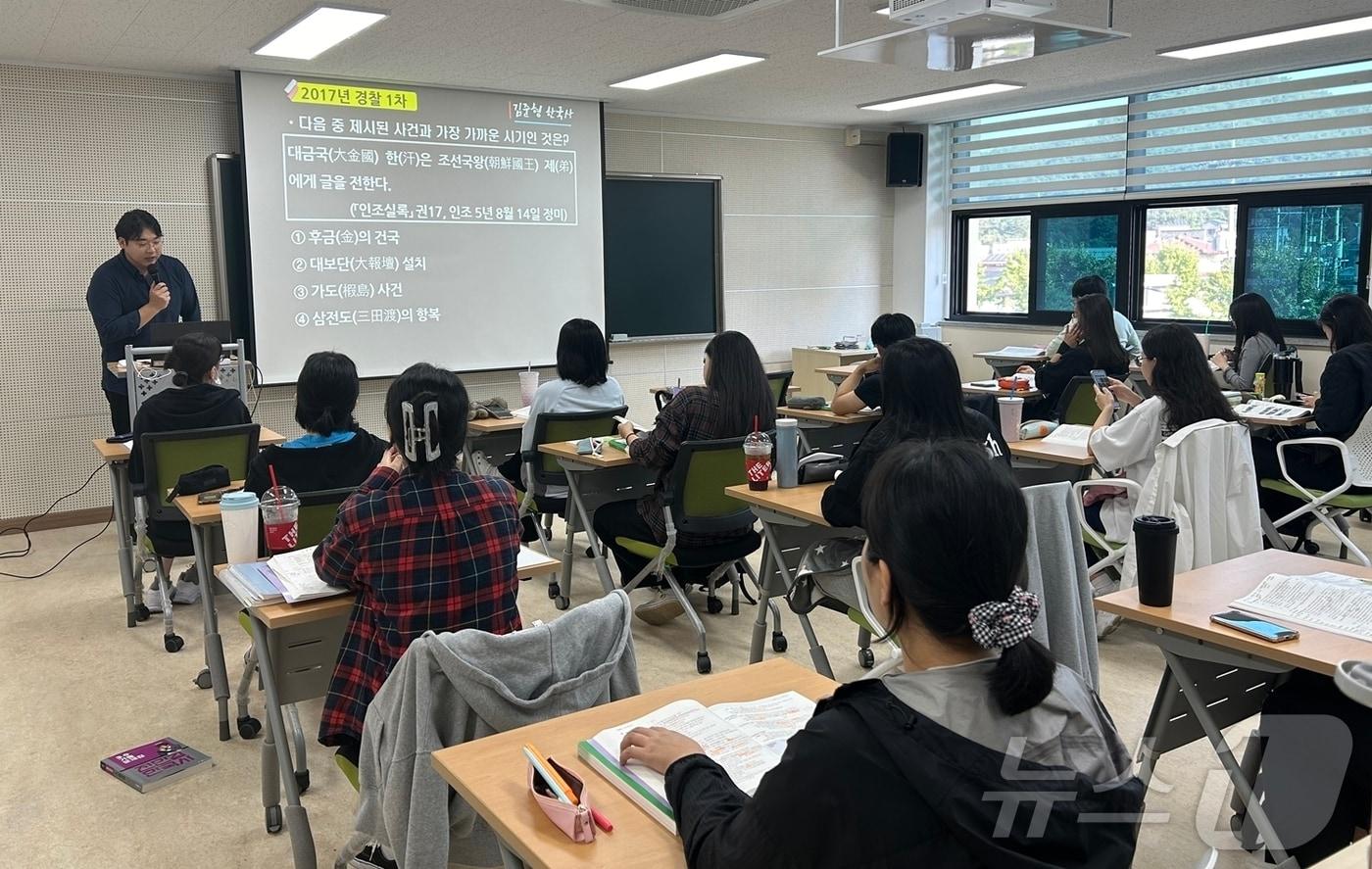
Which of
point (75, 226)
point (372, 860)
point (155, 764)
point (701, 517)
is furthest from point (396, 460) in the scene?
point (75, 226)

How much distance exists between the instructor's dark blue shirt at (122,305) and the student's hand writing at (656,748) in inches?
197

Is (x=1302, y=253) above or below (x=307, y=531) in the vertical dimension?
above

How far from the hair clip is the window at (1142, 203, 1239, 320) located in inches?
276

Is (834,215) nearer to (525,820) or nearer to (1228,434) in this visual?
(1228,434)

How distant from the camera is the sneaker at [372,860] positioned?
235cm

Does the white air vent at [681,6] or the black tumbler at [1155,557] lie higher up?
the white air vent at [681,6]

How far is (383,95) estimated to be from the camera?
6691 millimetres

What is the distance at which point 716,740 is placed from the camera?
1602 mm

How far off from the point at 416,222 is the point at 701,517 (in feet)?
12.6

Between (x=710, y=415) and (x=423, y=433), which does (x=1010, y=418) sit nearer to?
(x=710, y=415)

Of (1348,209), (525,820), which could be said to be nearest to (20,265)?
(525,820)

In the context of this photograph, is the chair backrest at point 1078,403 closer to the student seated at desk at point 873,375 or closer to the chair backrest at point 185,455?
the student seated at desk at point 873,375

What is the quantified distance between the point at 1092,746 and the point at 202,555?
10.1ft

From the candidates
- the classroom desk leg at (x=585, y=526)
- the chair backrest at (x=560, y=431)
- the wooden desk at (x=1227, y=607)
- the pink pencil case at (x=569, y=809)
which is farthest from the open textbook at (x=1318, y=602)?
the chair backrest at (x=560, y=431)
